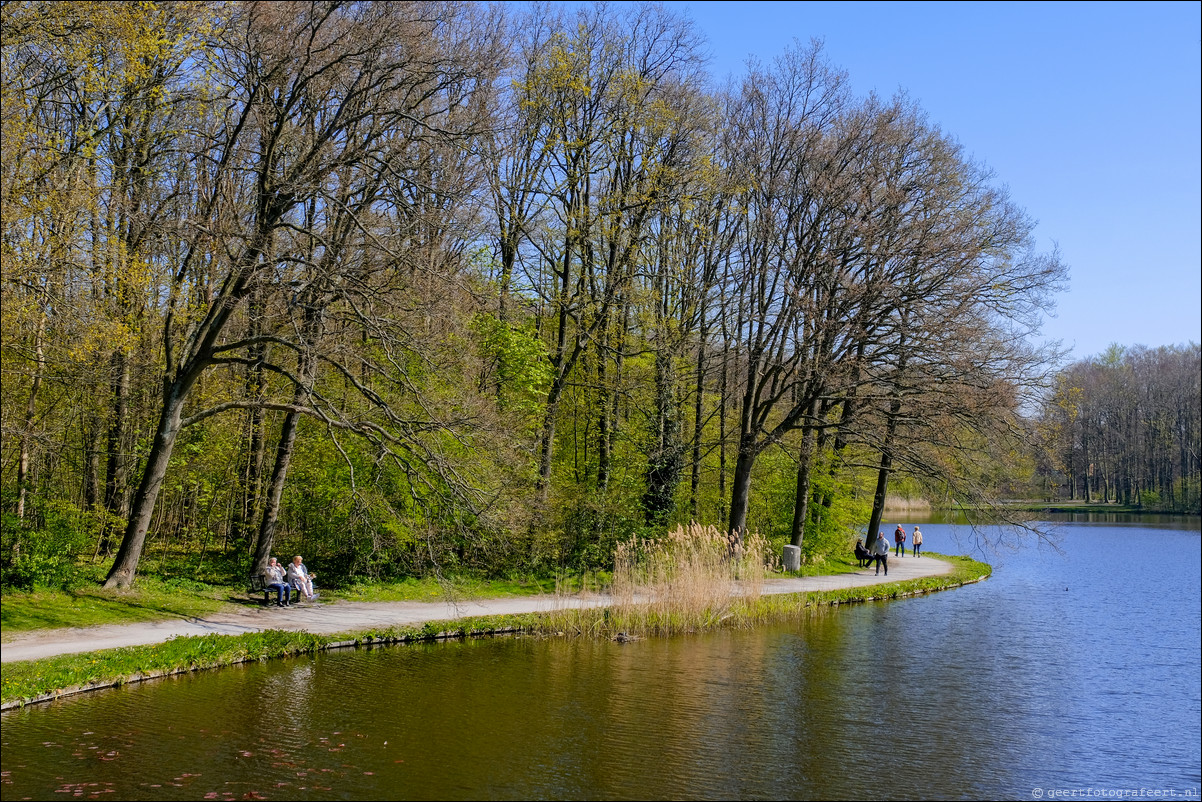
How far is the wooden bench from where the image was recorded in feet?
57.8

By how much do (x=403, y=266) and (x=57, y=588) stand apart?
26.2ft

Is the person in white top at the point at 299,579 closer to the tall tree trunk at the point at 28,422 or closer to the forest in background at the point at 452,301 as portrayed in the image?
the forest in background at the point at 452,301

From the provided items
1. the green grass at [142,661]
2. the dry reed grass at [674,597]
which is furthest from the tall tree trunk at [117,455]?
the dry reed grass at [674,597]

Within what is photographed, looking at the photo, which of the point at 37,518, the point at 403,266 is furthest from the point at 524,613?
the point at 37,518

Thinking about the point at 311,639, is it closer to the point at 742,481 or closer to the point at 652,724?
the point at 652,724

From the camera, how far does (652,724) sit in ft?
35.8

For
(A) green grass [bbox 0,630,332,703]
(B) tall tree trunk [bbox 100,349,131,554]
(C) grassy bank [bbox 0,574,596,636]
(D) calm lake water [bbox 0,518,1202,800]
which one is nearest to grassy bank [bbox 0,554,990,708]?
(A) green grass [bbox 0,630,332,703]

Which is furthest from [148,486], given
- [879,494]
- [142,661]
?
[879,494]

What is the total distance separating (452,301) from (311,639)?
673 centimetres

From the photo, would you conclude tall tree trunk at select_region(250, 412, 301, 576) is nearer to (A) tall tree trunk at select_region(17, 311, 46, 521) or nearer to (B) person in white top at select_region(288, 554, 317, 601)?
(B) person in white top at select_region(288, 554, 317, 601)

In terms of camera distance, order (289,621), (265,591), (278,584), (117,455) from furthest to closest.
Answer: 1. (117,455)
2. (265,591)
3. (278,584)
4. (289,621)

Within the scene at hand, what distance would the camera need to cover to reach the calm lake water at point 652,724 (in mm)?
8773

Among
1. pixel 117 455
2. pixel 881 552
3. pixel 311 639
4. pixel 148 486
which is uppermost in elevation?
pixel 117 455

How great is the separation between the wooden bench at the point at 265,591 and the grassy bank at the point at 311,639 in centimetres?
341
